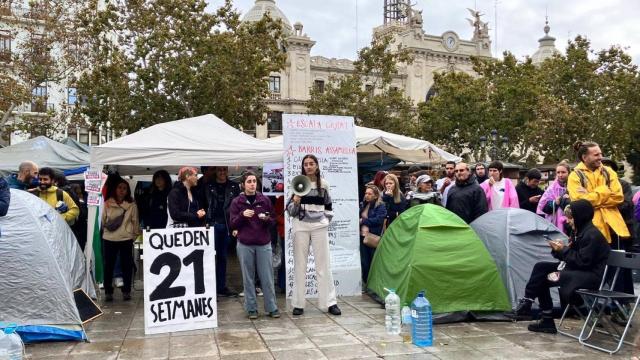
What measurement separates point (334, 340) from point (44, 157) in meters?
9.63

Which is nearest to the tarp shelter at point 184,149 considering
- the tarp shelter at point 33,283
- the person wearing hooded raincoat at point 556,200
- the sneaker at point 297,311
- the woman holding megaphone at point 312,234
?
the woman holding megaphone at point 312,234

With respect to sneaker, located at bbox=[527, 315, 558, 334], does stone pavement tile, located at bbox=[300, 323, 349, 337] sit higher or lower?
lower

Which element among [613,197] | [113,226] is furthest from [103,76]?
[613,197]

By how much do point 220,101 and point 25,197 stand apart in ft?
51.9

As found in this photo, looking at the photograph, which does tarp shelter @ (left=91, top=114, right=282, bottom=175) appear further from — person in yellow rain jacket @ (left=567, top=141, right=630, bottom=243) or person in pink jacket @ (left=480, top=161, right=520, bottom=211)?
person in yellow rain jacket @ (left=567, top=141, right=630, bottom=243)

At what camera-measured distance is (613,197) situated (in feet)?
20.4

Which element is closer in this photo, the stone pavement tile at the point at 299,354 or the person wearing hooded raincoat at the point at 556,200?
the stone pavement tile at the point at 299,354

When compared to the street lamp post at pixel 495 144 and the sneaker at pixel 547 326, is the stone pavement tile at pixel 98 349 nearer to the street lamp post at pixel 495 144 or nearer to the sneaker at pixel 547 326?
the sneaker at pixel 547 326

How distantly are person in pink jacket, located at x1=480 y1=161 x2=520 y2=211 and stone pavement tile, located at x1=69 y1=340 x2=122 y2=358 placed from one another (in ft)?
18.6

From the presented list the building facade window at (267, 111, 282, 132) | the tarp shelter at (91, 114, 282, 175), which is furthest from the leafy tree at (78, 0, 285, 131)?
the building facade window at (267, 111, 282, 132)

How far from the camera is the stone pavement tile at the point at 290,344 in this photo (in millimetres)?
5574

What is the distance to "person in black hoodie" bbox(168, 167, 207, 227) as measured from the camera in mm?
7199

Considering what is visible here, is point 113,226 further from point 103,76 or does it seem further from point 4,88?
point 103,76

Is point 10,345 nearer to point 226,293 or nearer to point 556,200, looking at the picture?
point 226,293
